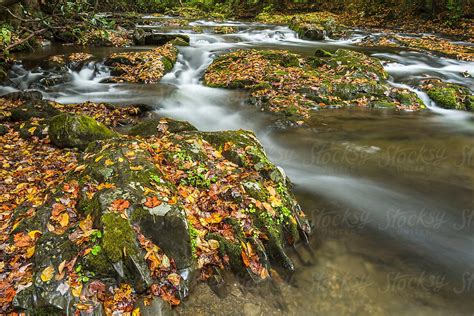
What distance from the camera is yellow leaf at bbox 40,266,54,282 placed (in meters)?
3.37

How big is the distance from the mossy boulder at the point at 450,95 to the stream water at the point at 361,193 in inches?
12.1

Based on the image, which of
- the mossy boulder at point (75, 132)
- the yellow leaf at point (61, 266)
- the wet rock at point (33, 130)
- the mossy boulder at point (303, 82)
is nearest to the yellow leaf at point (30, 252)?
the yellow leaf at point (61, 266)

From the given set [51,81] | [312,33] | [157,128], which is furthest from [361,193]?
[312,33]

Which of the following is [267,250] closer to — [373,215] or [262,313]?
[262,313]

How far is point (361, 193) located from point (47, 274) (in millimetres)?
5069

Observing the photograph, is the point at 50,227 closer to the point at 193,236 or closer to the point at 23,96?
the point at 193,236

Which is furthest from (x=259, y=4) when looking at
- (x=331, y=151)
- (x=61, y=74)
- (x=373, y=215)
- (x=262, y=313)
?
(x=262, y=313)

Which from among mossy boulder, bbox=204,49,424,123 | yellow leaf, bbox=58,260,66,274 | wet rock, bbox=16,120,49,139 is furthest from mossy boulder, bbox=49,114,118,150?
mossy boulder, bbox=204,49,424,123

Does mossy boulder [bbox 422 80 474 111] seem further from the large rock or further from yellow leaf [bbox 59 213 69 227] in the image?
yellow leaf [bbox 59 213 69 227]

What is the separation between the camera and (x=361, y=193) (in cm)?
628

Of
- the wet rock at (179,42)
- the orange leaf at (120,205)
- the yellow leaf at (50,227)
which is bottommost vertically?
the wet rock at (179,42)

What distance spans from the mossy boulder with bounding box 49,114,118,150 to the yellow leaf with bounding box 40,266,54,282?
3.54m

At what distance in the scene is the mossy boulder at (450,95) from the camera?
10898 mm

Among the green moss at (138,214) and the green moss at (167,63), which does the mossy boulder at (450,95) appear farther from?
the green moss at (138,214)
